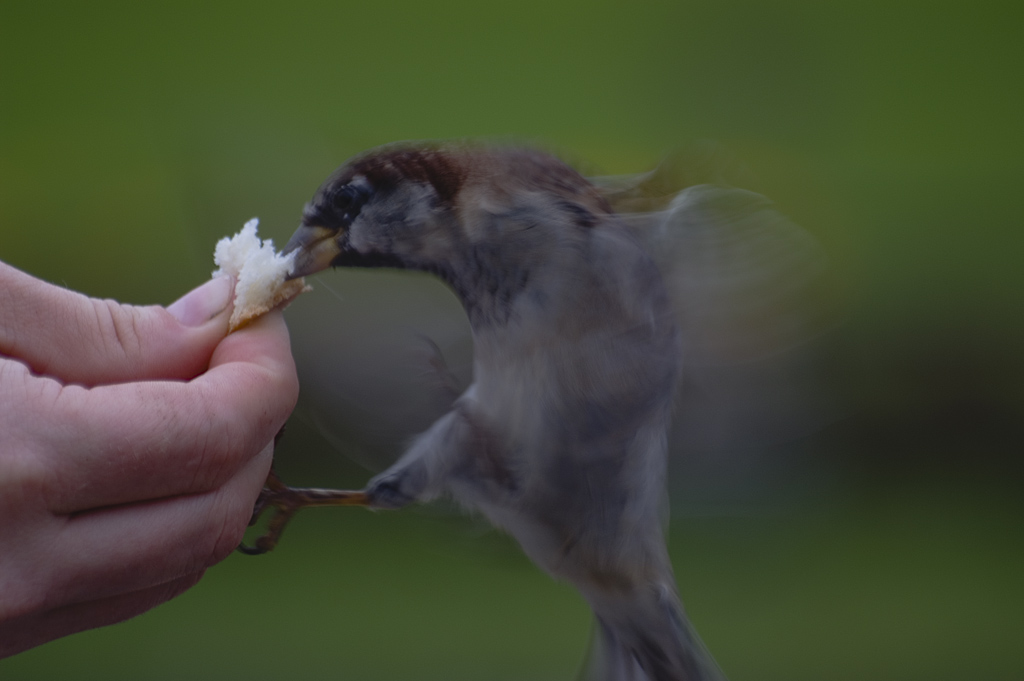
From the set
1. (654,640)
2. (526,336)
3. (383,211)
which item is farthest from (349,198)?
(654,640)

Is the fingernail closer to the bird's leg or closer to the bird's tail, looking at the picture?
→ the bird's leg

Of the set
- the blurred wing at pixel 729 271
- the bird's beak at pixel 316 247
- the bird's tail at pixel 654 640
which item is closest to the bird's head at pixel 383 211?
the bird's beak at pixel 316 247

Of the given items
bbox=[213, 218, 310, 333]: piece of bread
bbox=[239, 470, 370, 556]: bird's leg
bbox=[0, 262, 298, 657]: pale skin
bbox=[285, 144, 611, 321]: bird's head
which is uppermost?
bbox=[285, 144, 611, 321]: bird's head

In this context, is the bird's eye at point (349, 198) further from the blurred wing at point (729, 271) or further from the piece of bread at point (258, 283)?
the blurred wing at point (729, 271)

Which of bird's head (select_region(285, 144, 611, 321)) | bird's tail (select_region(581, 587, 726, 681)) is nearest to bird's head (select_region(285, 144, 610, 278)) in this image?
bird's head (select_region(285, 144, 611, 321))

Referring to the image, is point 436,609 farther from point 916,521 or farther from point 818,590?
point 916,521

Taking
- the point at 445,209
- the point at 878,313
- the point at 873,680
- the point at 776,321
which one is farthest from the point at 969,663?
the point at 445,209

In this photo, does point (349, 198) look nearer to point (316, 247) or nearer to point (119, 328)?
point (316, 247)
